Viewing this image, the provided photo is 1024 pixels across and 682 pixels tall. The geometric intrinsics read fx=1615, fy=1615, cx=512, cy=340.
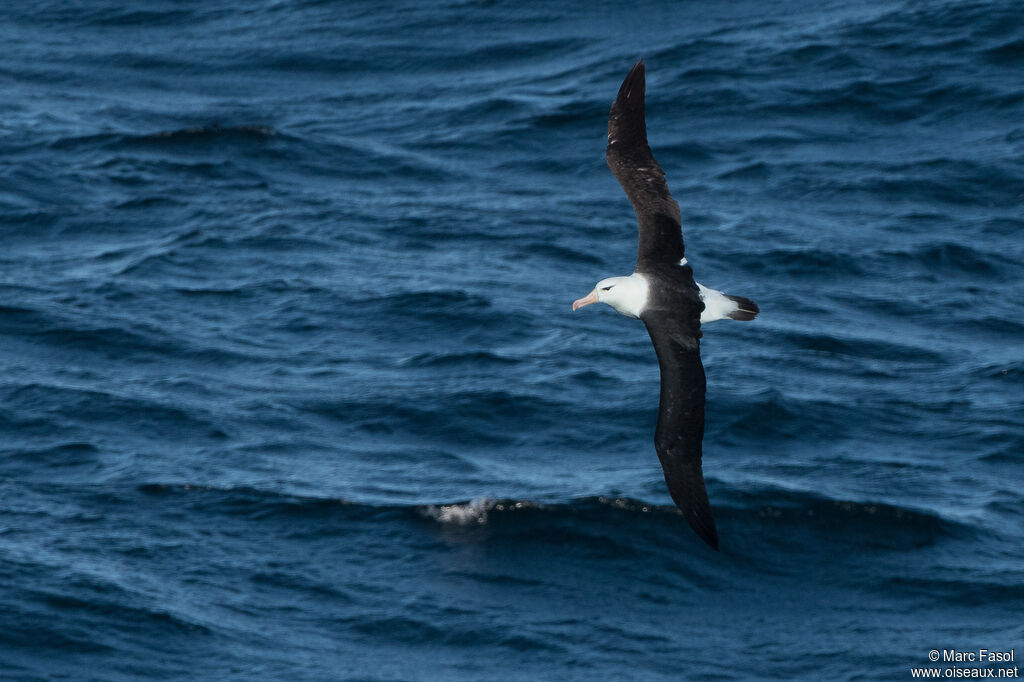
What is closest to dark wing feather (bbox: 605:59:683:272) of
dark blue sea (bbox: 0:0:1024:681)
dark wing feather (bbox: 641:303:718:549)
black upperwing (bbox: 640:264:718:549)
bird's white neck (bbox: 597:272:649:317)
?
bird's white neck (bbox: 597:272:649:317)

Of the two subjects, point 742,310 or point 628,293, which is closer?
point 628,293

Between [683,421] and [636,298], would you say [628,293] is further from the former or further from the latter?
[683,421]

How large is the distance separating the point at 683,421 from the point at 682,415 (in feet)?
0.17

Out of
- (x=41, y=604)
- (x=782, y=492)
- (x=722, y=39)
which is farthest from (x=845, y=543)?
(x=722, y=39)

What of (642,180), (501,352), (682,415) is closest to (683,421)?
(682,415)

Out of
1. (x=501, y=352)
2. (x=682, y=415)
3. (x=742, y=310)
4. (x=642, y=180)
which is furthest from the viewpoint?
(x=501, y=352)

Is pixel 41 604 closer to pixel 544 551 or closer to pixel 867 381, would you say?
pixel 544 551

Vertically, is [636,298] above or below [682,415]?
above

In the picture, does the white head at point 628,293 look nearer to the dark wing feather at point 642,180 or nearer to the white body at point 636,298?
the white body at point 636,298

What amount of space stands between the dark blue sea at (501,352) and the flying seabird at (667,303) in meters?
4.79

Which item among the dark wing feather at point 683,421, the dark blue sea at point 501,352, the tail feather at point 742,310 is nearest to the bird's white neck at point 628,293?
the dark wing feather at point 683,421

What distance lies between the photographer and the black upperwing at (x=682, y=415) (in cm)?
1312

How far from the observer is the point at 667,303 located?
13.6 metres

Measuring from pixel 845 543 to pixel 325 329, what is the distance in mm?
7950
